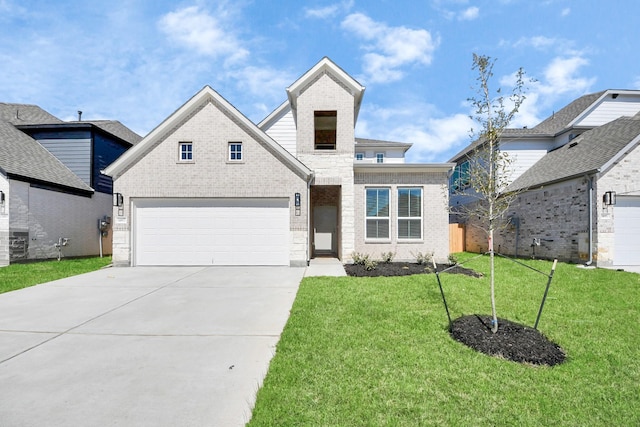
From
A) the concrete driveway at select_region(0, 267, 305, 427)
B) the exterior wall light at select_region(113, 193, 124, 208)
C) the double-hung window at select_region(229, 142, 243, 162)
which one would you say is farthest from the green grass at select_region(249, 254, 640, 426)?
the exterior wall light at select_region(113, 193, 124, 208)

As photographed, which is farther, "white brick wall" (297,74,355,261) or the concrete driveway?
"white brick wall" (297,74,355,261)

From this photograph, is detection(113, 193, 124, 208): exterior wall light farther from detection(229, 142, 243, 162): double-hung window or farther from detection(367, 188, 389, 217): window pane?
detection(367, 188, 389, 217): window pane

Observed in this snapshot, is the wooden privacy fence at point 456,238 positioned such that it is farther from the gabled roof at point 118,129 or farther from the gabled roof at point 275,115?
the gabled roof at point 118,129

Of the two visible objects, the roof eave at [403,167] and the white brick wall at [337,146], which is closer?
the roof eave at [403,167]

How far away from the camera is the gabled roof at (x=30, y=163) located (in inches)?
503

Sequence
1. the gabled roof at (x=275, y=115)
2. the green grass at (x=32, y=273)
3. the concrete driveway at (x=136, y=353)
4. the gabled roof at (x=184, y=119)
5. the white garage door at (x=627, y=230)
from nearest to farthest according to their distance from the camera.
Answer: the concrete driveway at (x=136, y=353), the green grass at (x=32, y=273), the gabled roof at (x=184, y=119), the white garage door at (x=627, y=230), the gabled roof at (x=275, y=115)

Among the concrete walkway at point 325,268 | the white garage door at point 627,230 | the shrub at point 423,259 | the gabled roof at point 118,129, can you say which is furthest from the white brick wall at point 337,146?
the gabled roof at point 118,129

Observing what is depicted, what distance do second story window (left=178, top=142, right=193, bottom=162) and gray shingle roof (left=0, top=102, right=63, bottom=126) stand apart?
11.9 metres

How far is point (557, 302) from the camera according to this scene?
6426mm

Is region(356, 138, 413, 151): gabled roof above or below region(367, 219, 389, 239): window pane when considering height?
above

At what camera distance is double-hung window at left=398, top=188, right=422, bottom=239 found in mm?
12594

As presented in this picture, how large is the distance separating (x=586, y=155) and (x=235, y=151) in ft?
48.5

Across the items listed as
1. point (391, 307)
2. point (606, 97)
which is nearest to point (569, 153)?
point (606, 97)

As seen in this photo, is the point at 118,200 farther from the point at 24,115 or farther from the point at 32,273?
the point at 24,115
